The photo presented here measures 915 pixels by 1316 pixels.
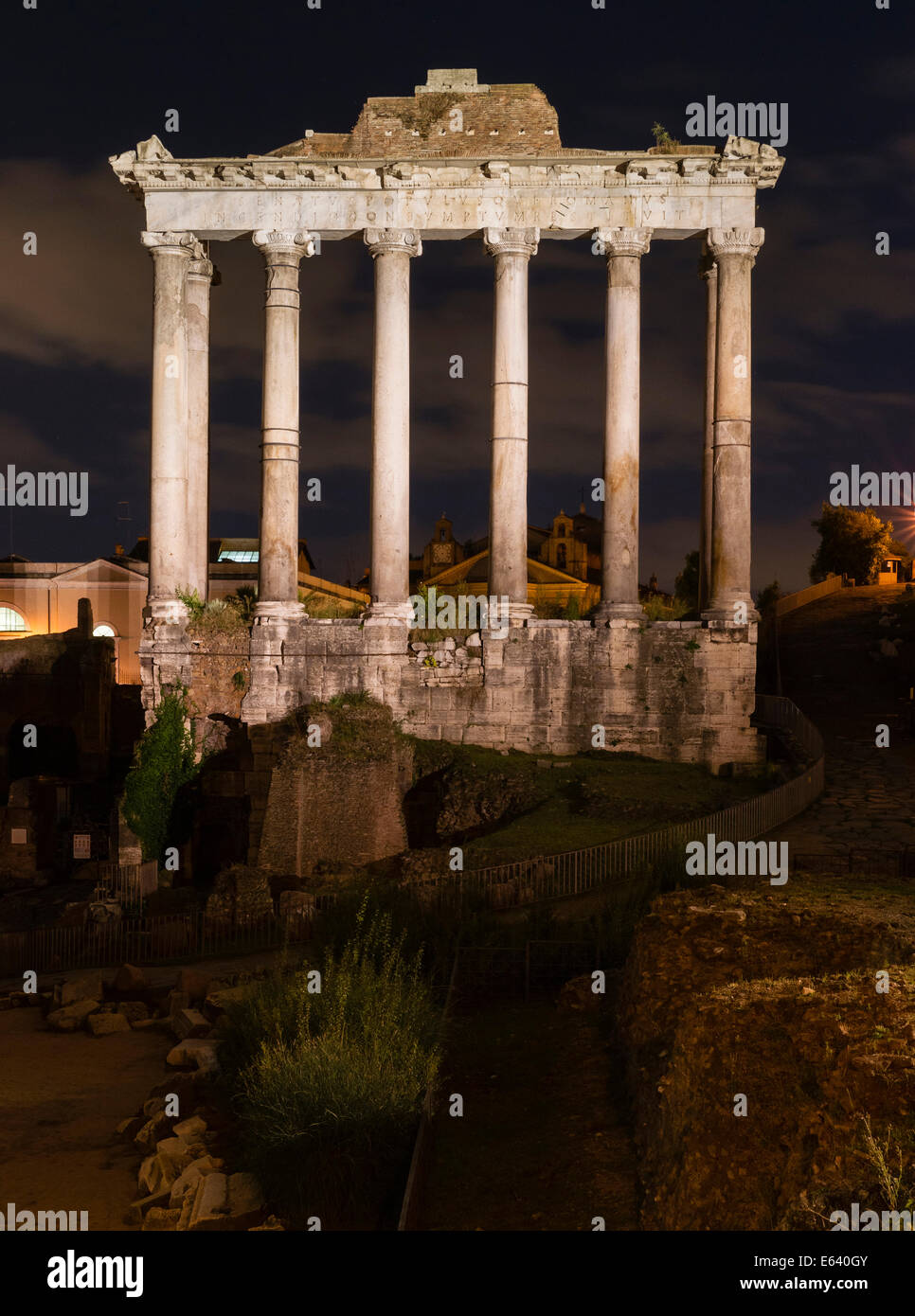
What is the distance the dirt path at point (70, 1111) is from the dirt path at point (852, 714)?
32.1ft

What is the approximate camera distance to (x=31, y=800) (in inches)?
1065

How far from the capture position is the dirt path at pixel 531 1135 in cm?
827

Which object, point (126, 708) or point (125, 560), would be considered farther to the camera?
point (125, 560)

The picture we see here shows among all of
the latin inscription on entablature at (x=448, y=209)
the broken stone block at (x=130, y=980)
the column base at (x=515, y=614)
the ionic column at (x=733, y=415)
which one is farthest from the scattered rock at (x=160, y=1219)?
the latin inscription on entablature at (x=448, y=209)

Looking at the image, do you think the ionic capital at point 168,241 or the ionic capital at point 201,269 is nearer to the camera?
the ionic capital at point 168,241

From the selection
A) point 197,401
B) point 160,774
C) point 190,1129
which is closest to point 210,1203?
point 190,1129

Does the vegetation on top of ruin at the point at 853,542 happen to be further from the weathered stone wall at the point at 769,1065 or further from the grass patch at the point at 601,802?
the weathered stone wall at the point at 769,1065

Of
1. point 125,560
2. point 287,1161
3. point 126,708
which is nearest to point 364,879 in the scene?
point 287,1161

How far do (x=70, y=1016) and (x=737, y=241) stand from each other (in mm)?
18280

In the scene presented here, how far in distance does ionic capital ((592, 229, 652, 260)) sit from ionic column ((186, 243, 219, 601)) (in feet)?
28.0

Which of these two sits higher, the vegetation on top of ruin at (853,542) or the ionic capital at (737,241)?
the ionic capital at (737,241)

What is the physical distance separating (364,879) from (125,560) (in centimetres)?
3560

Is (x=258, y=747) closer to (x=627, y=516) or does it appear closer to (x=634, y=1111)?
(x=627, y=516)
